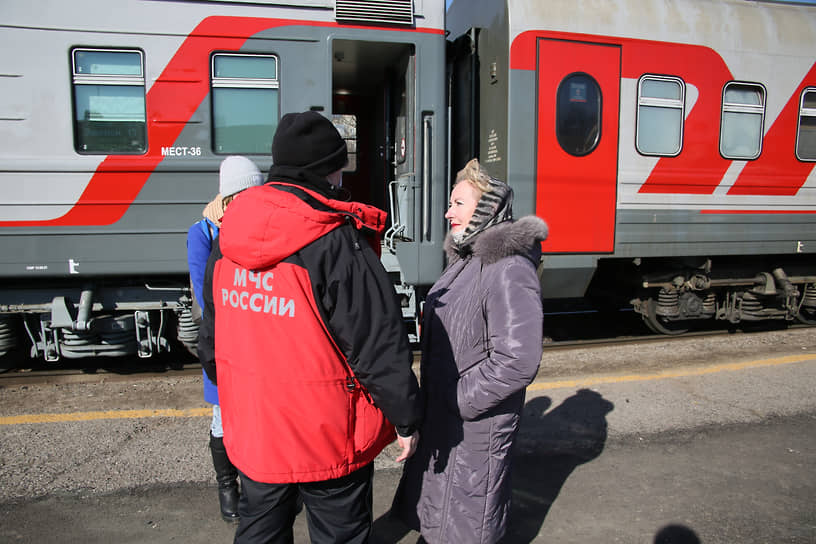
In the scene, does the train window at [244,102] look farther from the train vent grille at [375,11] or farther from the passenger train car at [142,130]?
the train vent grille at [375,11]

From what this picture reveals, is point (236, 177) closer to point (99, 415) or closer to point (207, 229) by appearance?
point (207, 229)

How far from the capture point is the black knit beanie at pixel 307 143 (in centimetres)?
177

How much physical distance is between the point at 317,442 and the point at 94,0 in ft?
13.9

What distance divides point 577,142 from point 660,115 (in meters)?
0.93

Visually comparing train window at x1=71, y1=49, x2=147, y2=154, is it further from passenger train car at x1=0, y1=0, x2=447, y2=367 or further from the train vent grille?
the train vent grille

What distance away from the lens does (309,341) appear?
Answer: 66.6 inches

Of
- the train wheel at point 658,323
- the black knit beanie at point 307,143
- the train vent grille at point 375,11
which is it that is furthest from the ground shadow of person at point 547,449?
the train vent grille at point 375,11

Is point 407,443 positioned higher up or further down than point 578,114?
further down

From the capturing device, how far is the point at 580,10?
17.0 feet

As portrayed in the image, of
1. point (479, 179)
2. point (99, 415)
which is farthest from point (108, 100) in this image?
point (479, 179)

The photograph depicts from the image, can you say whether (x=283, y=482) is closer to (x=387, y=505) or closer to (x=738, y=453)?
(x=387, y=505)

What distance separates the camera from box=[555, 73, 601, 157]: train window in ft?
17.2

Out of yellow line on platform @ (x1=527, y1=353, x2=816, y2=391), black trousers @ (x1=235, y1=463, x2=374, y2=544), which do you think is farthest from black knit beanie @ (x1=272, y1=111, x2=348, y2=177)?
yellow line on platform @ (x1=527, y1=353, x2=816, y2=391)

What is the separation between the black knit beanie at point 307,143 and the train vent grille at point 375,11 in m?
3.29
